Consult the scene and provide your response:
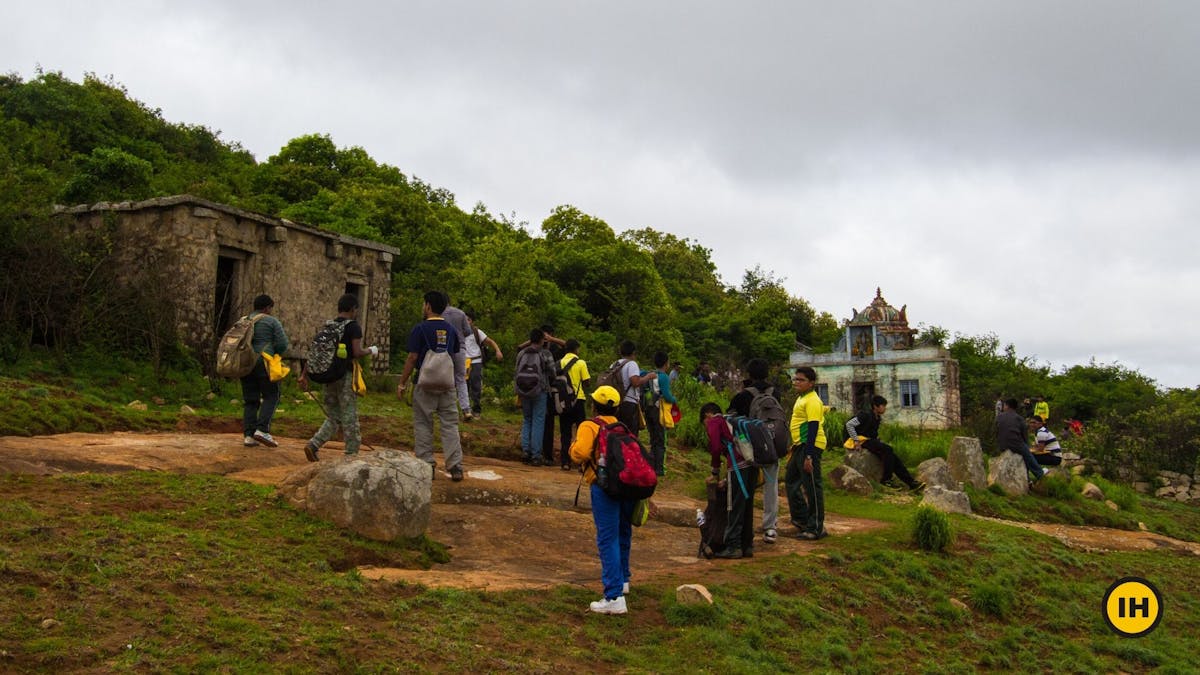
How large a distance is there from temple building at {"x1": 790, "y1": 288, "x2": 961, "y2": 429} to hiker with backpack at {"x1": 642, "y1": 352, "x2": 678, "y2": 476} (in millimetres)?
27520

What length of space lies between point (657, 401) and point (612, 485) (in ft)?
16.4

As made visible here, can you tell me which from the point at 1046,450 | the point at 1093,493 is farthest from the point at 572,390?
the point at 1093,493

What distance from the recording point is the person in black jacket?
537 inches

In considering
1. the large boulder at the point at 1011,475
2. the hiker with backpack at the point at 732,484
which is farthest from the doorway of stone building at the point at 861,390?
the hiker with backpack at the point at 732,484

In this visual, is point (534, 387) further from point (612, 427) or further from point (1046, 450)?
point (1046, 450)

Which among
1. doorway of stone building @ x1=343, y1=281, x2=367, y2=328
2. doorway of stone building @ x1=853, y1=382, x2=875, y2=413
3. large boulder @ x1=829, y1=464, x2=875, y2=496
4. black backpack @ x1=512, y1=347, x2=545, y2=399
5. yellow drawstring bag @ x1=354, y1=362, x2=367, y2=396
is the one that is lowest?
large boulder @ x1=829, y1=464, x2=875, y2=496

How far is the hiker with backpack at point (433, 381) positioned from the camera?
328 inches

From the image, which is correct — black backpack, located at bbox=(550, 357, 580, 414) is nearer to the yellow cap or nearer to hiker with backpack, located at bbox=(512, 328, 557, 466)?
hiker with backpack, located at bbox=(512, 328, 557, 466)

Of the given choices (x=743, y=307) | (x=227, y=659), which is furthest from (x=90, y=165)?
(x=743, y=307)

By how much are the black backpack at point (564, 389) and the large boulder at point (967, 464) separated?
715 centimetres

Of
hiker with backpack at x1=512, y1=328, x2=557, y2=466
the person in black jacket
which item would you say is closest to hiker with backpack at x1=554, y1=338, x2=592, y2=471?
hiker with backpack at x1=512, y1=328, x2=557, y2=466

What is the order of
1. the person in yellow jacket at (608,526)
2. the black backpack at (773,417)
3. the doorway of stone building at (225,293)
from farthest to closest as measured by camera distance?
the doorway of stone building at (225,293) → the black backpack at (773,417) → the person in yellow jacket at (608,526)

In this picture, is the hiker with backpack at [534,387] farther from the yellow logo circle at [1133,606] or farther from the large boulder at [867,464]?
the yellow logo circle at [1133,606]

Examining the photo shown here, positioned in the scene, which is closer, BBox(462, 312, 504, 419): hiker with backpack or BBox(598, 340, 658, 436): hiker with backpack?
BBox(598, 340, 658, 436): hiker with backpack
